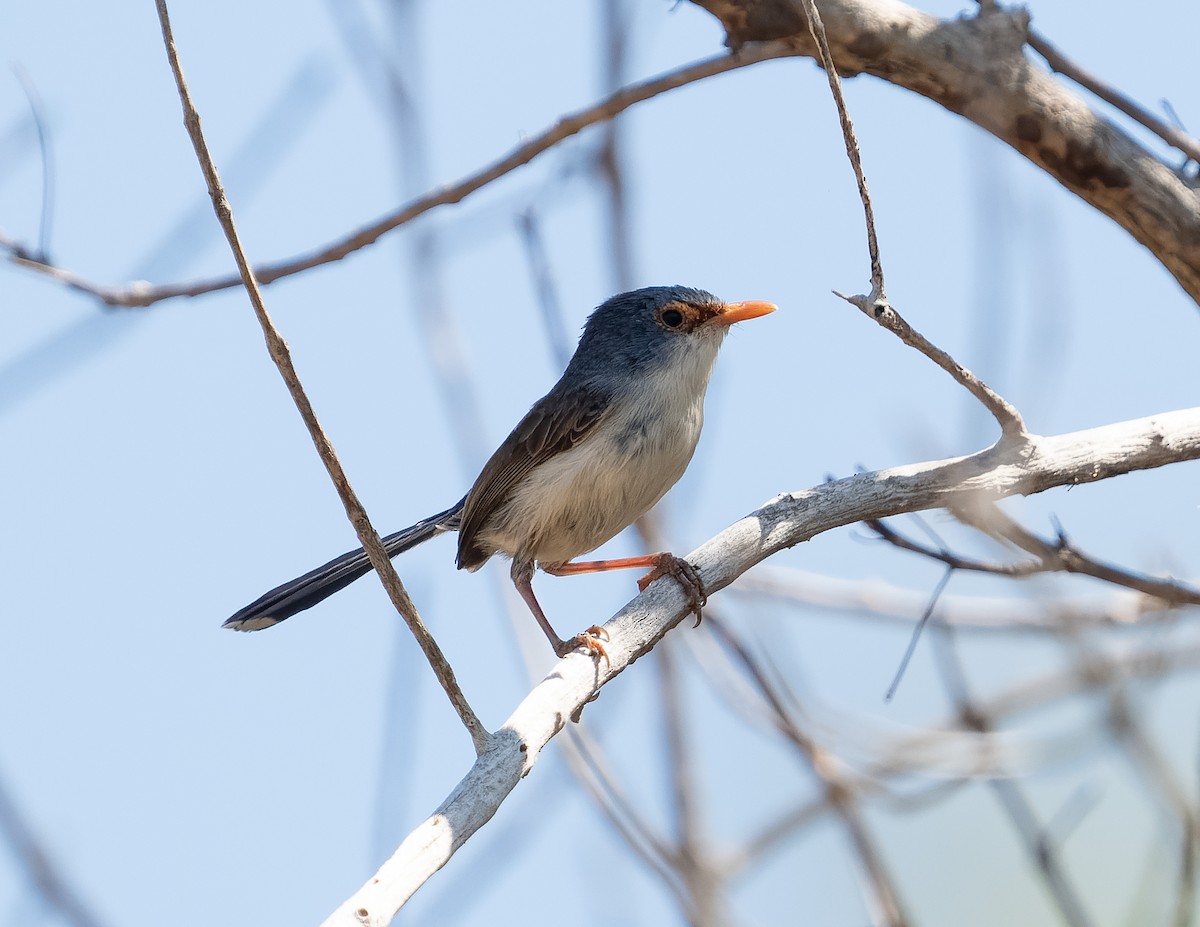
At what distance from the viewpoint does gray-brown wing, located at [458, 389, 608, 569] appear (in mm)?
4957

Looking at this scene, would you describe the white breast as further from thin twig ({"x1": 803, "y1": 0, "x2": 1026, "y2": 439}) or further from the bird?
thin twig ({"x1": 803, "y1": 0, "x2": 1026, "y2": 439})

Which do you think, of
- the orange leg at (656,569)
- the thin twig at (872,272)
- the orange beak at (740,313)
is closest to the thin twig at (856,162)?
the thin twig at (872,272)

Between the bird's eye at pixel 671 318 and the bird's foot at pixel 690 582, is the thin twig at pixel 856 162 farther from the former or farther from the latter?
the bird's eye at pixel 671 318

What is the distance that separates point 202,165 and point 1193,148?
310 centimetres

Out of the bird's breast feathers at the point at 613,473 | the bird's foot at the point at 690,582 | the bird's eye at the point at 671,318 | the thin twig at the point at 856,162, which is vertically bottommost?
the bird's foot at the point at 690,582

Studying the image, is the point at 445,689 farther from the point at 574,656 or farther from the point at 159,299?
the point at 159,299

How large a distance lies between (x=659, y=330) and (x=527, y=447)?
0.77 meters

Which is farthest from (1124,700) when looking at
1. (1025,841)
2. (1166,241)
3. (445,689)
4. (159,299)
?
(159,299)

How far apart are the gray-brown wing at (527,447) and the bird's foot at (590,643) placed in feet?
3.28

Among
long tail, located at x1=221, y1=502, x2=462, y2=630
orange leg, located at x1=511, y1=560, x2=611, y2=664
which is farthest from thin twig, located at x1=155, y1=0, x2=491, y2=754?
long tail, located at x1=221, y1=502, x2=462, y2=630

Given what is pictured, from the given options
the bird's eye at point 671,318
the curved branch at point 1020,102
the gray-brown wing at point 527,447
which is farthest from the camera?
the bird's eye at point 671,318

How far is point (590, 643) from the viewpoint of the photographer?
3613 millimetres

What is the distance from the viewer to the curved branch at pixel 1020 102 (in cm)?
379

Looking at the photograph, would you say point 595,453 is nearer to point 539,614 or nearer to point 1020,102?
point 539,614
